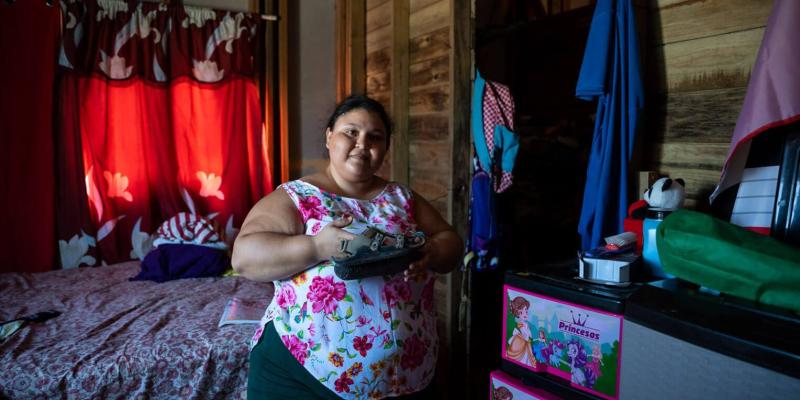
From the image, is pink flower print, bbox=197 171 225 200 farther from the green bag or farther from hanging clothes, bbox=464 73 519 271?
the green bag

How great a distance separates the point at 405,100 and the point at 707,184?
5.58 ft

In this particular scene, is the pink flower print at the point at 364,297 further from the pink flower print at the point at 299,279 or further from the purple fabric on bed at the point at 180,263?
the purple fabric on bed at the point at 180,263

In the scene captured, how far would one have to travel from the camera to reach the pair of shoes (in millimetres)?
1091

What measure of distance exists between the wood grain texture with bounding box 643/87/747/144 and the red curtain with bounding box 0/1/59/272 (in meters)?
3.03

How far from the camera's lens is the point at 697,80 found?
1.76 metres

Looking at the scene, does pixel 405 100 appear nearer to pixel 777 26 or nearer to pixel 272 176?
pixel 272 176

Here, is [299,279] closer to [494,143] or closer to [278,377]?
[278,377]

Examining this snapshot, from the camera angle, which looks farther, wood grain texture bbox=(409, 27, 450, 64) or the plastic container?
wood grain texture bbox=(409, 27, 450, 64)

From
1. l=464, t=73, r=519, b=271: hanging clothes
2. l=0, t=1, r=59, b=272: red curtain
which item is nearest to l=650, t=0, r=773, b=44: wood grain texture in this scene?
l=464, t=73, r=519, b=271: hanging clothes

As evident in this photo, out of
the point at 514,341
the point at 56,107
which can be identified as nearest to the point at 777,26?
the point at 514,341

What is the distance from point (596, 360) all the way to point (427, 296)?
420mm

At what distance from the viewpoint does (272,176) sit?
3.72 meters

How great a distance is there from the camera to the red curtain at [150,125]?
10.0 feet

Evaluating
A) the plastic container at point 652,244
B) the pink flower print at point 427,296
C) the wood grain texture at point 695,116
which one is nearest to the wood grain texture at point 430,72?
the wood grain texture at point 695,116
